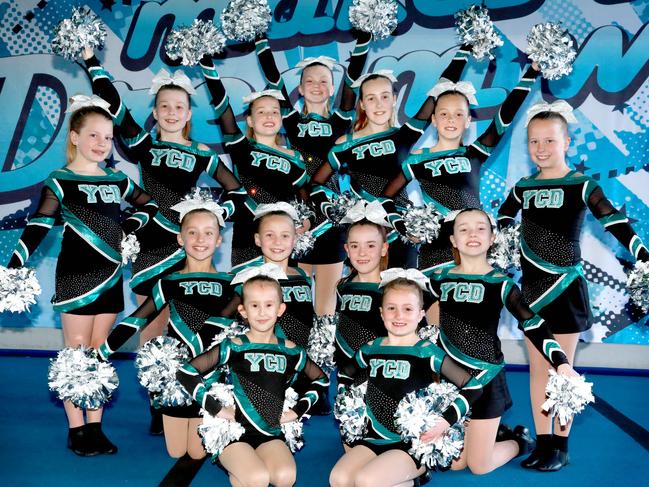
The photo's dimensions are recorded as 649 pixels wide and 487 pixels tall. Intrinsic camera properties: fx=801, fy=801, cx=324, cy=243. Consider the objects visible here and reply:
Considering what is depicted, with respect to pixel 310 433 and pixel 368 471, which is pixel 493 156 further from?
pixel 368 471

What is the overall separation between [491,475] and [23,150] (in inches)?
191

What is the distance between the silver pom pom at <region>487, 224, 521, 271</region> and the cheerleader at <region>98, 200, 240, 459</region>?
4.99ft

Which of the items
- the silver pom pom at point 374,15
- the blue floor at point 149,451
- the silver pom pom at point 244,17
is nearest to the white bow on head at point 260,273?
the blue floor at point 149,451

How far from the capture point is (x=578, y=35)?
21.1ft

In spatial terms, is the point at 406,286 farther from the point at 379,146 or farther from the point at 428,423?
the point at 379,146

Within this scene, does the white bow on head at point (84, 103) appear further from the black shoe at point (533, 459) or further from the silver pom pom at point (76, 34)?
the black shoe at point (533, 459)

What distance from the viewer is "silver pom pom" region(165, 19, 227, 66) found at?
509cm

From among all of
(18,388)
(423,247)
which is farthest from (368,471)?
(18,388)

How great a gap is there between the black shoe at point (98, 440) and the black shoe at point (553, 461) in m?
2.28

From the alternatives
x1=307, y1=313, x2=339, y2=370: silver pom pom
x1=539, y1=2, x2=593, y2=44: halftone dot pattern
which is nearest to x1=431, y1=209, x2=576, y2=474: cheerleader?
x1=307, y1=313, x2=339, y2=370: silver pom pom

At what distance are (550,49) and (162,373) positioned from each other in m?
2.82

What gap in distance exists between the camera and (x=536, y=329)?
13.0ft

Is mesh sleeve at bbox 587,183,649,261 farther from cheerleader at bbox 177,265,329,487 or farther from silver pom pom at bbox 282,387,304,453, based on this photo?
silver pom pom at bbox 282,387,304,453

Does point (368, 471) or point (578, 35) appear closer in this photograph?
point (368, 471)
